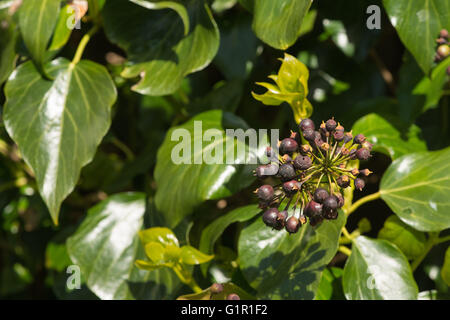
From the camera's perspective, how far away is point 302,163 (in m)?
0.85

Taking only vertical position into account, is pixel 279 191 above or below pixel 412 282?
above

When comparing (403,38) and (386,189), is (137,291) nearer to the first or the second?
(386,189)

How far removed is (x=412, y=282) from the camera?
3.34 feet

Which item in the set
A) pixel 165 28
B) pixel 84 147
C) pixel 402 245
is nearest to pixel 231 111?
pixel 165 28

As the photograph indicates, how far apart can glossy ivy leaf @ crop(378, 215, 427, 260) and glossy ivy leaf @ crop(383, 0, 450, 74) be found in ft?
1.00

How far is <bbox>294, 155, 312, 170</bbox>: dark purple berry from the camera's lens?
33.4 inches

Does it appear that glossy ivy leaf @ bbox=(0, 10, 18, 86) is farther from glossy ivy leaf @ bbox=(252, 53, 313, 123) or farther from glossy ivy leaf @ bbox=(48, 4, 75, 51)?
glossy ivy leaf @ bbox=(252, 53, 313, 123)

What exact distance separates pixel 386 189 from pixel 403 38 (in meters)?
0.29

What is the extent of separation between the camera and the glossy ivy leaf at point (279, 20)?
0.92 meters

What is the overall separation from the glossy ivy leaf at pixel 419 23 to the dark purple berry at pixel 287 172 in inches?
15.2

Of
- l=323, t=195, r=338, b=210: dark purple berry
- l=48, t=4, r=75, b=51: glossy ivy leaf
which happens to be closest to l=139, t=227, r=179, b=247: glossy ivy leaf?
l=323, t=195, r=338, b=210: dark purple berry

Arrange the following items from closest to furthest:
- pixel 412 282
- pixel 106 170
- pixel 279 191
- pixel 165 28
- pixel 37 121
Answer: pixel 279 191
pixel 412 282
pixel 37 121
pixel 165 28
pixel 106 170

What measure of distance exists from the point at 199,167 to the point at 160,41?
0.33 metres

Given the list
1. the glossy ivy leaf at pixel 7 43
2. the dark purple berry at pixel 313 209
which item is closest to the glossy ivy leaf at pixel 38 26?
the glossy ivy leaf at pixel 7 43
